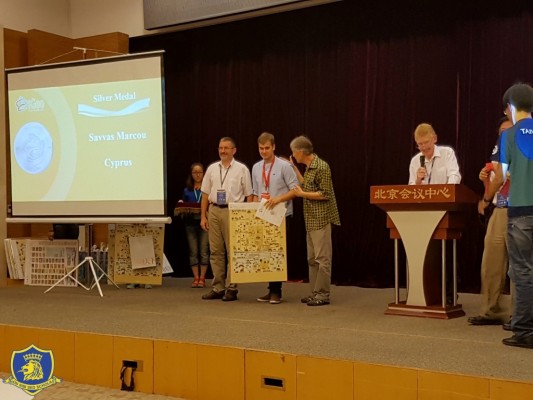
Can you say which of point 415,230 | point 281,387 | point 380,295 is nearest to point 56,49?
point 380,295

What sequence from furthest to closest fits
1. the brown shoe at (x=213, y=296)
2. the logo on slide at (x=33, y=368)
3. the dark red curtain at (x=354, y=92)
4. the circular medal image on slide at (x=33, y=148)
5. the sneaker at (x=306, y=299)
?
the circular medal image on slide at (x=33, y=148) < the dark red curtain at (x=354, y=92) < the brown shoe at (x=213, y=296) < the sneaker at (x=306, y=299) < the logo on slide at (x=33, y=368)

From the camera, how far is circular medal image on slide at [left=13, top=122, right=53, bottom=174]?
5.95 metres

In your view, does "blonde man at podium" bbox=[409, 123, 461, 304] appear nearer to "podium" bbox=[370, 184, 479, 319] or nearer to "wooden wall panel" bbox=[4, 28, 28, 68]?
"podium" bbox=[370, 184, 479, 319]

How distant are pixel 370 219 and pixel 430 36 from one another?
174 cm

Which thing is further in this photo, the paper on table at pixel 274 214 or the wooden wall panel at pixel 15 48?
the wooden wall panel at pixel 15 48

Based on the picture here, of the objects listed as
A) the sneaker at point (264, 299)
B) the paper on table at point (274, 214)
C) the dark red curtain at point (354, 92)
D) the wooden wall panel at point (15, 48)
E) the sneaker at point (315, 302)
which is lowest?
the sneaker at point (264, 299)

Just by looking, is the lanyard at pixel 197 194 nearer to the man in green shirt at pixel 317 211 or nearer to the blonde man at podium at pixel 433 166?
the man in green shirt at pixel 317 211

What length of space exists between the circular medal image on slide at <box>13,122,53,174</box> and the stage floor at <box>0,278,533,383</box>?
115cm

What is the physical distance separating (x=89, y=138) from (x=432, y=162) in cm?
296

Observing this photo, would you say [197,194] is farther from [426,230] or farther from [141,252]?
[426,230]

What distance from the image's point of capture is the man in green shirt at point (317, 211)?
4.70m

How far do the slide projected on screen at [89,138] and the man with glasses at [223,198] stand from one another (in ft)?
1.77

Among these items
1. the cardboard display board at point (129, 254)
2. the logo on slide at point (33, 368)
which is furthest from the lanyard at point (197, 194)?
the logo on slide at point (33, 368)

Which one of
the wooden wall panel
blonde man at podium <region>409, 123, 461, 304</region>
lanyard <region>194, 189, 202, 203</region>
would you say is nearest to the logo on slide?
blonde man at podium <region>409, 123, 461, 304</region>
